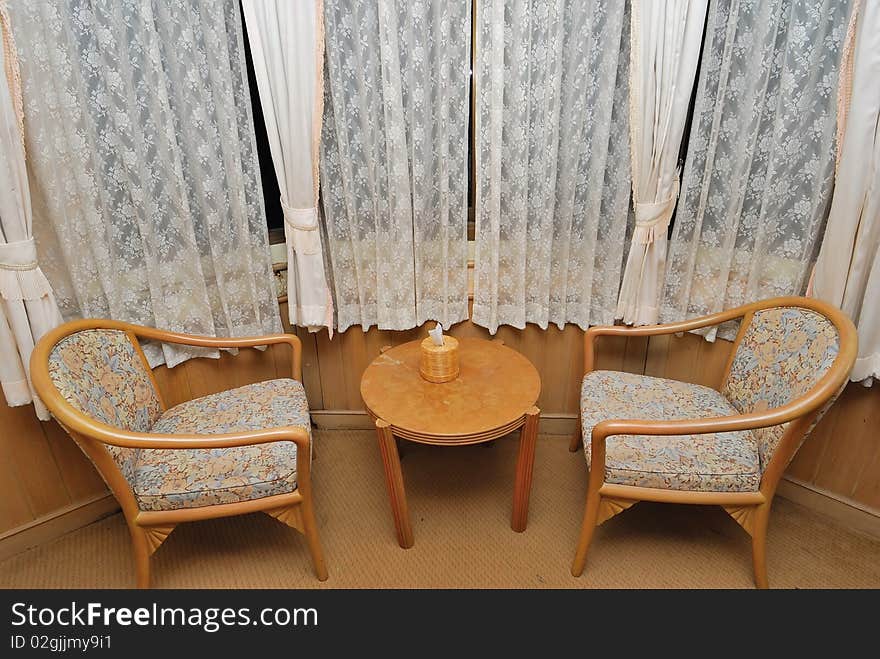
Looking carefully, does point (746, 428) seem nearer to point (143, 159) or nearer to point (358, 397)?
point (358, 397)

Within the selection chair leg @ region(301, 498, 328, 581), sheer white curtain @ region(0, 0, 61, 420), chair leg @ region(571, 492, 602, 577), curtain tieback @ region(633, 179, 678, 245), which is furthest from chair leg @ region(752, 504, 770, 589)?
sheer white curtain @ region(0, 0, 61, 420)

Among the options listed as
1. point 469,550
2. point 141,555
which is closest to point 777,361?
point 469,550

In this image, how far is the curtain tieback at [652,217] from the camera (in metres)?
1.90

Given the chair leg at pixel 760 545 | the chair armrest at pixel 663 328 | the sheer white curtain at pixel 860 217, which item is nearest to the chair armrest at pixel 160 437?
the chair armrest at pixel 663 328

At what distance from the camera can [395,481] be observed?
175cm

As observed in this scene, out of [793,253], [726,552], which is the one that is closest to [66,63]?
[793,253]

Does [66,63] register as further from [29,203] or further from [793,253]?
[793,253]

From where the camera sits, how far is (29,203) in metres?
1.51

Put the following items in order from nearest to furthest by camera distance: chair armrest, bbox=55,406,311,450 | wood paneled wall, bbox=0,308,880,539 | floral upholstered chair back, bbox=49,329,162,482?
chair armrest, bbox=55,406,311,450 < floral upholstered chair back, bbox=49,329,162,482 < wood paneled wall, bbox=0,308,880,539

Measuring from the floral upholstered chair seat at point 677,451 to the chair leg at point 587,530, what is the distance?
80 millimetres

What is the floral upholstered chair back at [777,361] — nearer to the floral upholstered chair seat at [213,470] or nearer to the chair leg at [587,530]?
the chair leg at [587,530]

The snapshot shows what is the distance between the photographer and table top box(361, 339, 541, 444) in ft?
5.37

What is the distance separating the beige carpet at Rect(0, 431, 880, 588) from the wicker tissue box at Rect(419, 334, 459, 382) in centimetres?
57

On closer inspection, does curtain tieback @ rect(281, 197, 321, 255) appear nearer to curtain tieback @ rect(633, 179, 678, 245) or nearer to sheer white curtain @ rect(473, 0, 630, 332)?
sheer white curtain @ rect(473, 0, 630, 332)
